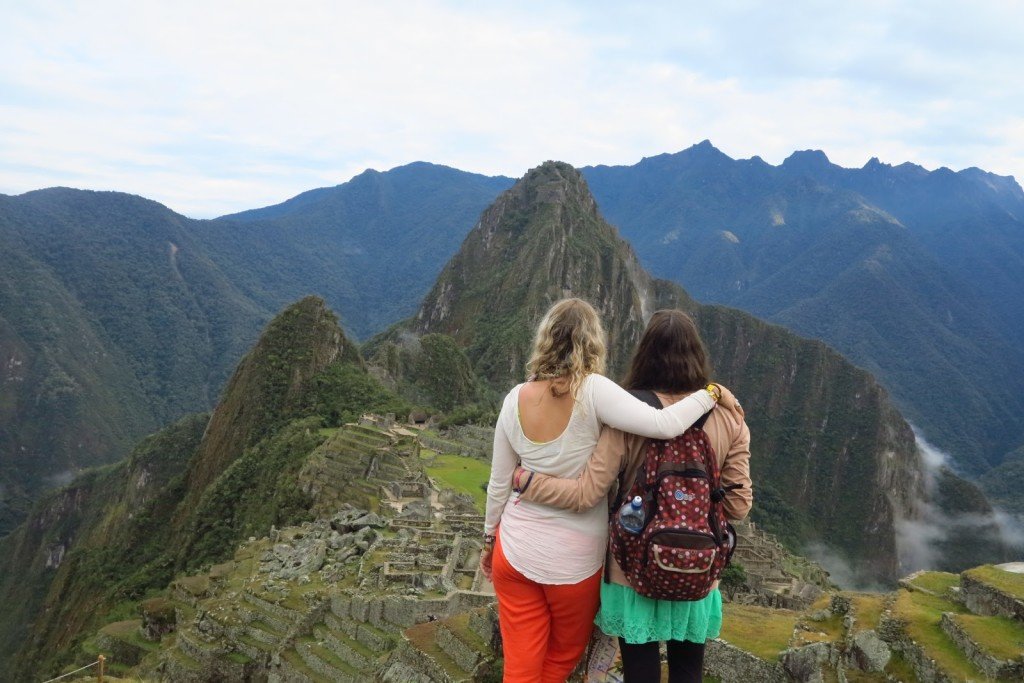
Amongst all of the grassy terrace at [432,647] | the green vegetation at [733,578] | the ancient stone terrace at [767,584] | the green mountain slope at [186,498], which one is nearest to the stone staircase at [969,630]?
the grassy terrace at [432,647]

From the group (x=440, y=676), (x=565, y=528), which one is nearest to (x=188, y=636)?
(x=440, y=676)

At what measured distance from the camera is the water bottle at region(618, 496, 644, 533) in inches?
193

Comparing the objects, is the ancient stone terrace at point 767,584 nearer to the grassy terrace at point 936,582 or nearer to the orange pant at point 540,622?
the grassy terrace at point 936,582

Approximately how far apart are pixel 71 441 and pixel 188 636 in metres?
157

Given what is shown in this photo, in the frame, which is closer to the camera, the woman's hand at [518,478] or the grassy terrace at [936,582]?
the woman's hand at [518,478]

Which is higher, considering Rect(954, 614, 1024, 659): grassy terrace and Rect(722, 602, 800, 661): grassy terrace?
Rect(954, 614, 1024, 659): grassy terrace

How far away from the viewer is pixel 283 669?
18.5 metres

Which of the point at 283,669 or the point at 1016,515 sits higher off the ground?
the point at 283,669

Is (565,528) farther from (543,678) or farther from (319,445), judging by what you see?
(319,445)

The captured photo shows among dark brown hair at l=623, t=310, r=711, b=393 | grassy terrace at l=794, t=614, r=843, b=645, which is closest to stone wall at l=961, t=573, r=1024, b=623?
grassy terrace at l=794, t=614, r=843, b=645

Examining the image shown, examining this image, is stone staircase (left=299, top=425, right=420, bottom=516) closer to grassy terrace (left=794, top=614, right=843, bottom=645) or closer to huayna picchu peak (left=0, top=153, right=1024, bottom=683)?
huayna picchu peak (left=0, top=153, right=1024, bottom=683)

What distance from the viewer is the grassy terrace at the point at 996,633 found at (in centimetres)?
904

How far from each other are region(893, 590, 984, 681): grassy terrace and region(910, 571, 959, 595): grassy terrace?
0.68 m

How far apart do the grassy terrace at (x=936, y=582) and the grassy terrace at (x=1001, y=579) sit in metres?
1.23
